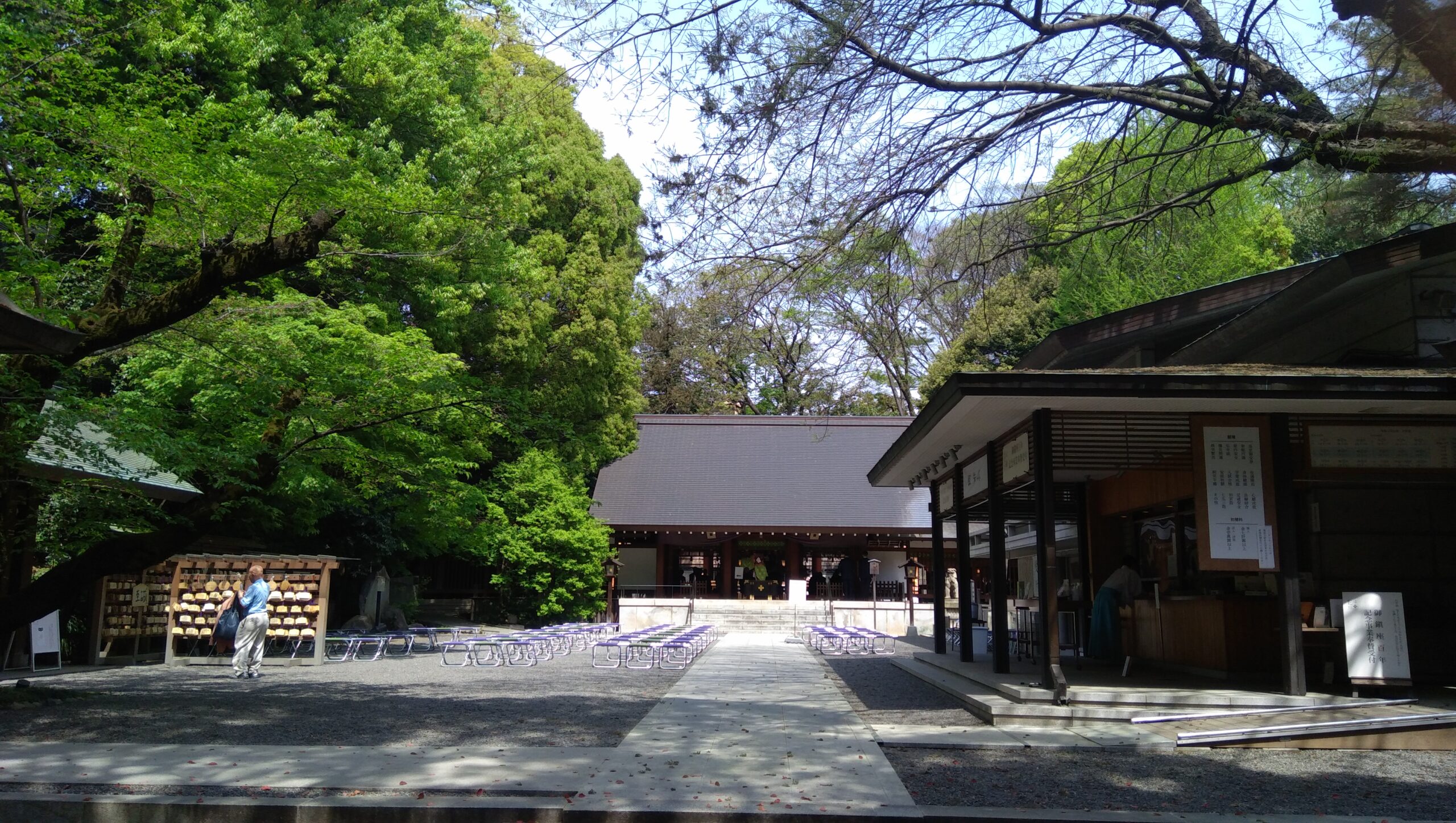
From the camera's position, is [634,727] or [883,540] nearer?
[634,727]

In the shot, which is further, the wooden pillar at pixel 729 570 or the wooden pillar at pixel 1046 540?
the wooden pillar at pixel 729 570

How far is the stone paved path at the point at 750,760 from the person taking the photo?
5.70m

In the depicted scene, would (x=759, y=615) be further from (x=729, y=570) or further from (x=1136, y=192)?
(x=1136, y=192)

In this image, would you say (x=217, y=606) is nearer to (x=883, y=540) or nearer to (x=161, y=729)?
(x=161, y=729)

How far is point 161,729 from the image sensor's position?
320 inches

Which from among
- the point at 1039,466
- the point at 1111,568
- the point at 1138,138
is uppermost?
the point at 1138,138

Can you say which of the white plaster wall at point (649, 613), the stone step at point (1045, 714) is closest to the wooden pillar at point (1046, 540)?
the stone step at point (1045, 714)

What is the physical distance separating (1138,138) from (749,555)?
24.5 meters

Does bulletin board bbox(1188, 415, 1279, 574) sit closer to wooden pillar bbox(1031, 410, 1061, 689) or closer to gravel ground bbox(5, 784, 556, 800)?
wooden pillar bbox(1031, 410, 1061, 689)

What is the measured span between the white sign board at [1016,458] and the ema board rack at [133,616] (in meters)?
12.1

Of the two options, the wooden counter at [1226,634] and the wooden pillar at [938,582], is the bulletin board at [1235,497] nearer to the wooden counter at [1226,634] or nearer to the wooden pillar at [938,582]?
the wooden counter at [1226,634]

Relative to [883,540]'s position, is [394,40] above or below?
above

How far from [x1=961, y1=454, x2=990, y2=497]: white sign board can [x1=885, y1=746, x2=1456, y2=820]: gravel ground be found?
4576 mm

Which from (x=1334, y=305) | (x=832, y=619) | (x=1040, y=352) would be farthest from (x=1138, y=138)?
(x=832, y=619)
